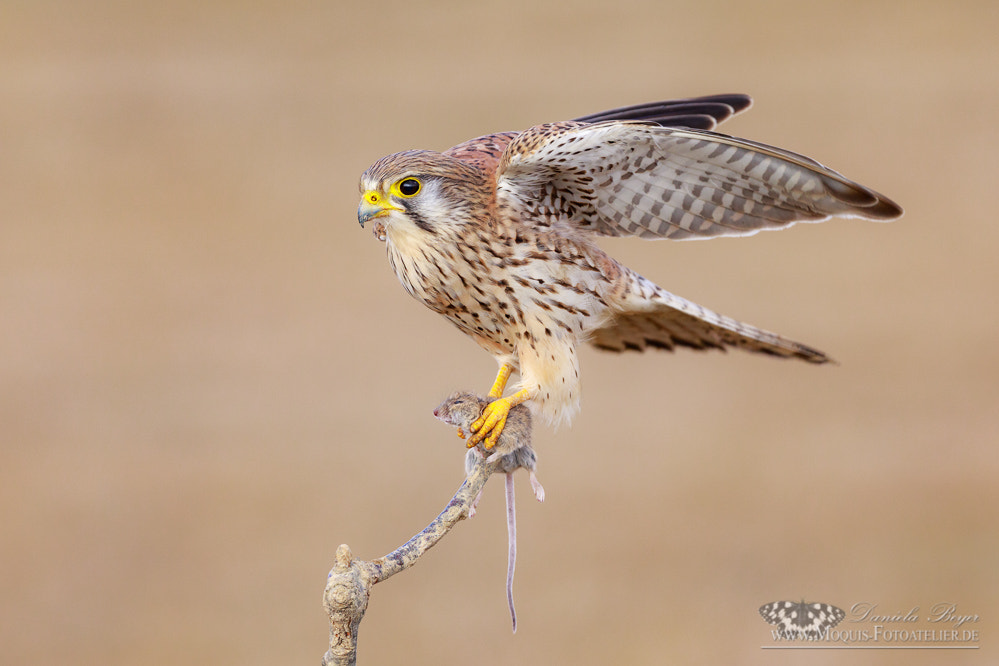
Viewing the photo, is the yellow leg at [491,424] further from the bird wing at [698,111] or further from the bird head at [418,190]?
the bird wing at [698,111]

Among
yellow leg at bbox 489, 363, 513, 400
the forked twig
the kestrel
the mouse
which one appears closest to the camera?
the forked twig

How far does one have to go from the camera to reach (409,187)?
1.80 metres

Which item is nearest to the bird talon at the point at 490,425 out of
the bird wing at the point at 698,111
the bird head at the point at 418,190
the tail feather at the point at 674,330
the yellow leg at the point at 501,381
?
the yellow leg at the point at 501,381

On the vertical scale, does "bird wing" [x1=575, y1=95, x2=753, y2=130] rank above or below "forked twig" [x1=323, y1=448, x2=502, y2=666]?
above

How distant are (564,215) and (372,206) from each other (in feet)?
1.53

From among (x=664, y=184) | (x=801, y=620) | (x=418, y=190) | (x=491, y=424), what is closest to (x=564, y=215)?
(x=664, y=184)

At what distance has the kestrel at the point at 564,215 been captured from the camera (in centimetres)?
178

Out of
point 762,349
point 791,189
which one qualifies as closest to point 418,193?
point 791,189

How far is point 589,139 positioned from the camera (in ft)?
5.85

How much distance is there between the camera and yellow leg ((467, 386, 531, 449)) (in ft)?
5.60

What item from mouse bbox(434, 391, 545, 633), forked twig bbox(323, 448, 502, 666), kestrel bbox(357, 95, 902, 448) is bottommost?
forked twig bbox(323, 448, 502, 666)

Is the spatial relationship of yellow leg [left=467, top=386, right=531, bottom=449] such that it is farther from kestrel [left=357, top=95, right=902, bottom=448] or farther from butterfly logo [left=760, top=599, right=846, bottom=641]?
butterfly logo [left=760, top=599, right=846, bottom=641]

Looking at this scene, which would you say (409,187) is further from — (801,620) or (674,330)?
(801,620)

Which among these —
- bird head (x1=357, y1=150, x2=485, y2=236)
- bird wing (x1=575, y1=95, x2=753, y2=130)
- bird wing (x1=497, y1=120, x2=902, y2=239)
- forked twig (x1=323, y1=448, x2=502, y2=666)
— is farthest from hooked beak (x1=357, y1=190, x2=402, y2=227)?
forked twig (x1=323, y1=448, x2=502, y2=666)
